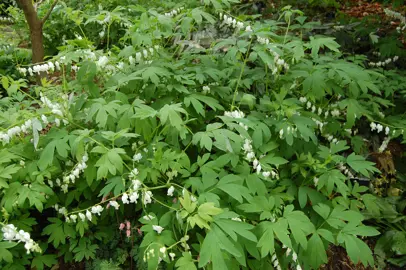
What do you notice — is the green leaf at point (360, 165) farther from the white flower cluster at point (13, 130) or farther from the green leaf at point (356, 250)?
the white flower cluster at point (13, 130)

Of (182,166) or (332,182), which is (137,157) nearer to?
(182,166)

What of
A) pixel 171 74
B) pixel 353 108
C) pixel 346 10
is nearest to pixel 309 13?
pixel 346 10

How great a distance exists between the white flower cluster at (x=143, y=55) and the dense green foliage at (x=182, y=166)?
0.01 metres

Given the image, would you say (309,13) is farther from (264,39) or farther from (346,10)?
(264,39)

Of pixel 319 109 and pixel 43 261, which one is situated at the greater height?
pixel 319 109

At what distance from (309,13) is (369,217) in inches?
171

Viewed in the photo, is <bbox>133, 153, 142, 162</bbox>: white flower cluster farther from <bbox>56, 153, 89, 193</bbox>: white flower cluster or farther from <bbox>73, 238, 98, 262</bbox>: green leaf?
<bbox>73, 238, 98, 262</bbox>: green leaf

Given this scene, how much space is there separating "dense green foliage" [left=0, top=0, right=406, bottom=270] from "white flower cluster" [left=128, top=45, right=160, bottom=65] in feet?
0.04

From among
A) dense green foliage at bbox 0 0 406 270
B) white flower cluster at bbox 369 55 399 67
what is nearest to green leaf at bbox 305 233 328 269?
dense green foliage at bbox 0 0 406 270

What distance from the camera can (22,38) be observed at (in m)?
6.21

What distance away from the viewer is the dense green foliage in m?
2.30

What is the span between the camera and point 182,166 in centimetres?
251

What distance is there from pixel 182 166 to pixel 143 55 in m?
1.15

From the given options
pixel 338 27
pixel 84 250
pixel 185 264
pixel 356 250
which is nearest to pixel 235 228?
pixel 185 264
